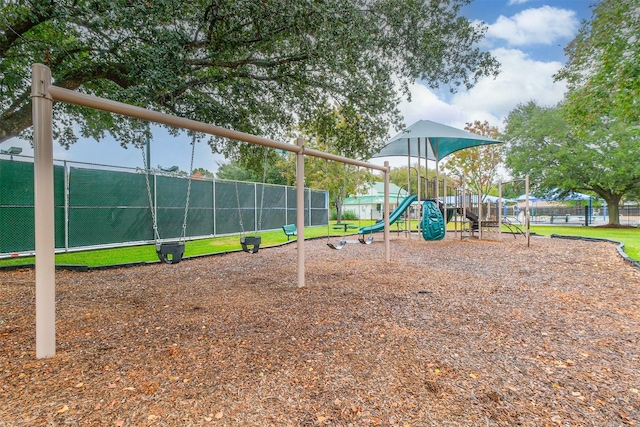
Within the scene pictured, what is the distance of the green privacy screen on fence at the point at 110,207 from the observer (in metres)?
6.51

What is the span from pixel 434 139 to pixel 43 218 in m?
11.0

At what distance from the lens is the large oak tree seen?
413 centimetres

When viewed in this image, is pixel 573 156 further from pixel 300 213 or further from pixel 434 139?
pixel 300 213

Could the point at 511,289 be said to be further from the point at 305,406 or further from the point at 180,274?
the point at 180,274

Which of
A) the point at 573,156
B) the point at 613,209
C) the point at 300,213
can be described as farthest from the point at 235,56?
the point at 613,209

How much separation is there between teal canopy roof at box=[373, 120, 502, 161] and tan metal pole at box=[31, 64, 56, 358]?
23.6ft

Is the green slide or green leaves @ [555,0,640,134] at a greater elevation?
green leaves @ [555,0,640,134]

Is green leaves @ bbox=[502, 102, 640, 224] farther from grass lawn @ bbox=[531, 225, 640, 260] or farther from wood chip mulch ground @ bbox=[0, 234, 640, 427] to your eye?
wood chip mulch ground @ bbox=[0, 234, 640, 427]

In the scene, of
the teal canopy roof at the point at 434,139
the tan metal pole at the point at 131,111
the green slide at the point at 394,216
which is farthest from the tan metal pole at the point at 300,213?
the green slide at the point at 394,216

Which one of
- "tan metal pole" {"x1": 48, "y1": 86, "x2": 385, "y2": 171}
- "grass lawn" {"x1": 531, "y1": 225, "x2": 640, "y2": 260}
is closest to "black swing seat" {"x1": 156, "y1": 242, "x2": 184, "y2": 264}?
"tan metal pole" {"x1": 48, "y1": 86, "x2": 385, "y2": 171}

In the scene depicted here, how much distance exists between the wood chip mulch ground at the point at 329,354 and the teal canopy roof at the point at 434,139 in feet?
18.8

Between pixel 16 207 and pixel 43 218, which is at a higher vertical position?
pixel 16 207

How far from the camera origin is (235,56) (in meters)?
5.49

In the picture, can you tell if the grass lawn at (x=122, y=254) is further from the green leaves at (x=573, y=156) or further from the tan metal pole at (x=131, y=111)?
the green leaves at (x=573, y=156)
